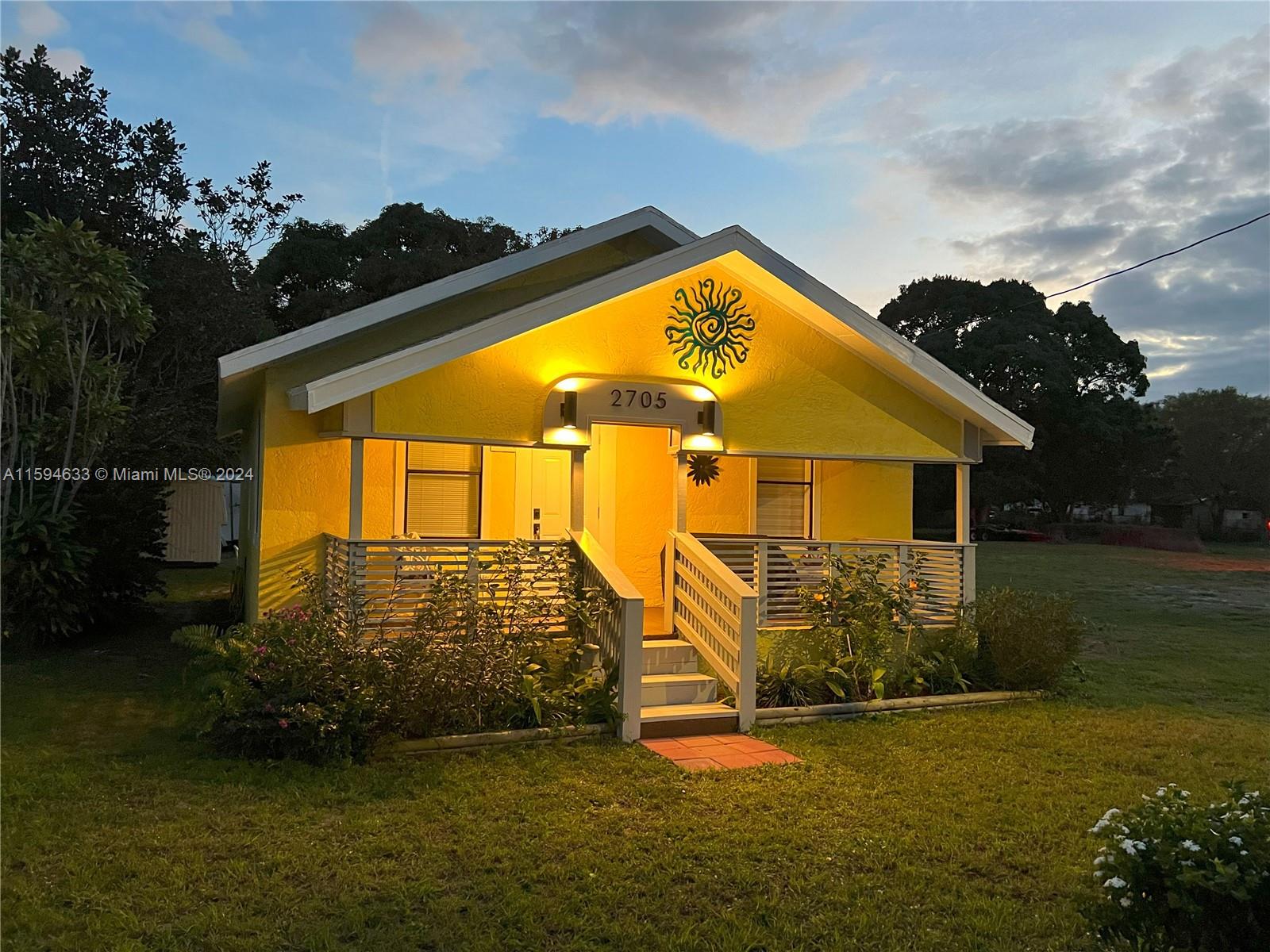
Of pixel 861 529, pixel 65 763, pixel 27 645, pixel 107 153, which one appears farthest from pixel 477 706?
pixel 107 153

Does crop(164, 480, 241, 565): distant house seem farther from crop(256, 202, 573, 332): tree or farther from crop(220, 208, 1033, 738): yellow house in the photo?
crop(220, 208, 1033, 738): yellow house

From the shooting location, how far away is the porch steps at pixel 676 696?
28.8 ft

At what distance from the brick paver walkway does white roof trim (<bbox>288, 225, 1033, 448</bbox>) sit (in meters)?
4.15

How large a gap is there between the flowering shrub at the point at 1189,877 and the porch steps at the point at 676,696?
4.71 meters

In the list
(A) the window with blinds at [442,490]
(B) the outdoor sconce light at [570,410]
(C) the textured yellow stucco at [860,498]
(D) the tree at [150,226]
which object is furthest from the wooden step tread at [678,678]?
(D) the tree at [150,226]

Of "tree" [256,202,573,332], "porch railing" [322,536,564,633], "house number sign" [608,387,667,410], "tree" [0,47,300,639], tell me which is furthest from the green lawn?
"tree" [256,202,573,332]

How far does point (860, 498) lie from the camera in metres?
13.2

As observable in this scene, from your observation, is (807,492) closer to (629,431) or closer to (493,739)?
(629,431)

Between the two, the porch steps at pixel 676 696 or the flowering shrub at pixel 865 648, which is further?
the flowering shrub at pixel 865 648

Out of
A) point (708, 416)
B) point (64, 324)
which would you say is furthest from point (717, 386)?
point (64, 324)

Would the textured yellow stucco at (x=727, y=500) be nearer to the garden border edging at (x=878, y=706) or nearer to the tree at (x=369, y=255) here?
the garden border edging at (x=878, y=706)

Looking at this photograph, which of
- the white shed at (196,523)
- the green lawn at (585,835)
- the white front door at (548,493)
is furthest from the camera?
the white shed at (196,523)

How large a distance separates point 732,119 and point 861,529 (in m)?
5.86

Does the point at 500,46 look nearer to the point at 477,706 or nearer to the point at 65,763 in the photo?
the point at 477,706
